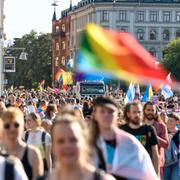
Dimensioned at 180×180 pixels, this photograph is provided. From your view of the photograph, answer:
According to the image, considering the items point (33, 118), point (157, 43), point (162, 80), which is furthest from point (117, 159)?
point (157, 43)

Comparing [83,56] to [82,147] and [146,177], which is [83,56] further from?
[146,177]

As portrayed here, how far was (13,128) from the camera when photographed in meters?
6.91

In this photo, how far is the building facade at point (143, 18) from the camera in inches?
5177

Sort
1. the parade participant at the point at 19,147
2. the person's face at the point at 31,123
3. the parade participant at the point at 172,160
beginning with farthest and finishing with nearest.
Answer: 1. the parade participant at the point at 172,160
2. the person's face at the point at 31,123
3. the parade participant at the point at 19,147

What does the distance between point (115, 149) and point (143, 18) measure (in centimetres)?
12767

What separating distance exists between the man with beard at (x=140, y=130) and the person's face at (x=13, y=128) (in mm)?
2541

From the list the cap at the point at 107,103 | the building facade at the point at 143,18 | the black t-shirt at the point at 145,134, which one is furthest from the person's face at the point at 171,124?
the building facade at the point at 143,18

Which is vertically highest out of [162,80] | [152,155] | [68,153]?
[162,80]

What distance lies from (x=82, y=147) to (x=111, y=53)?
56cm

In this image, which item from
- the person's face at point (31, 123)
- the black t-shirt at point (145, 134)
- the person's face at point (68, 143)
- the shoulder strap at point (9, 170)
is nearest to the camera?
the person's face at point (68, 143)

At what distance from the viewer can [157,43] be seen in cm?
13350

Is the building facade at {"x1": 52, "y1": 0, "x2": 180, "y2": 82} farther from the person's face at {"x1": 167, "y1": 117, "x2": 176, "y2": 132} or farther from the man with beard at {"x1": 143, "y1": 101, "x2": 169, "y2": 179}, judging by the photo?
the man with beard at {"x1": 143, "y1": 101, "x2": 169, "y2": 179}

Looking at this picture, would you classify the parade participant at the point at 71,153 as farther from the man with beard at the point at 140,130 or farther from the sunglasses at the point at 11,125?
the man with beard at the point at 140,130

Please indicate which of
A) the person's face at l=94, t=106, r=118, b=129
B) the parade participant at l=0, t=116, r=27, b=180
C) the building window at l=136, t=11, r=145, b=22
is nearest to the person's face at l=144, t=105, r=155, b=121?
the person's face at l=94, t=106, r=118, b=129
